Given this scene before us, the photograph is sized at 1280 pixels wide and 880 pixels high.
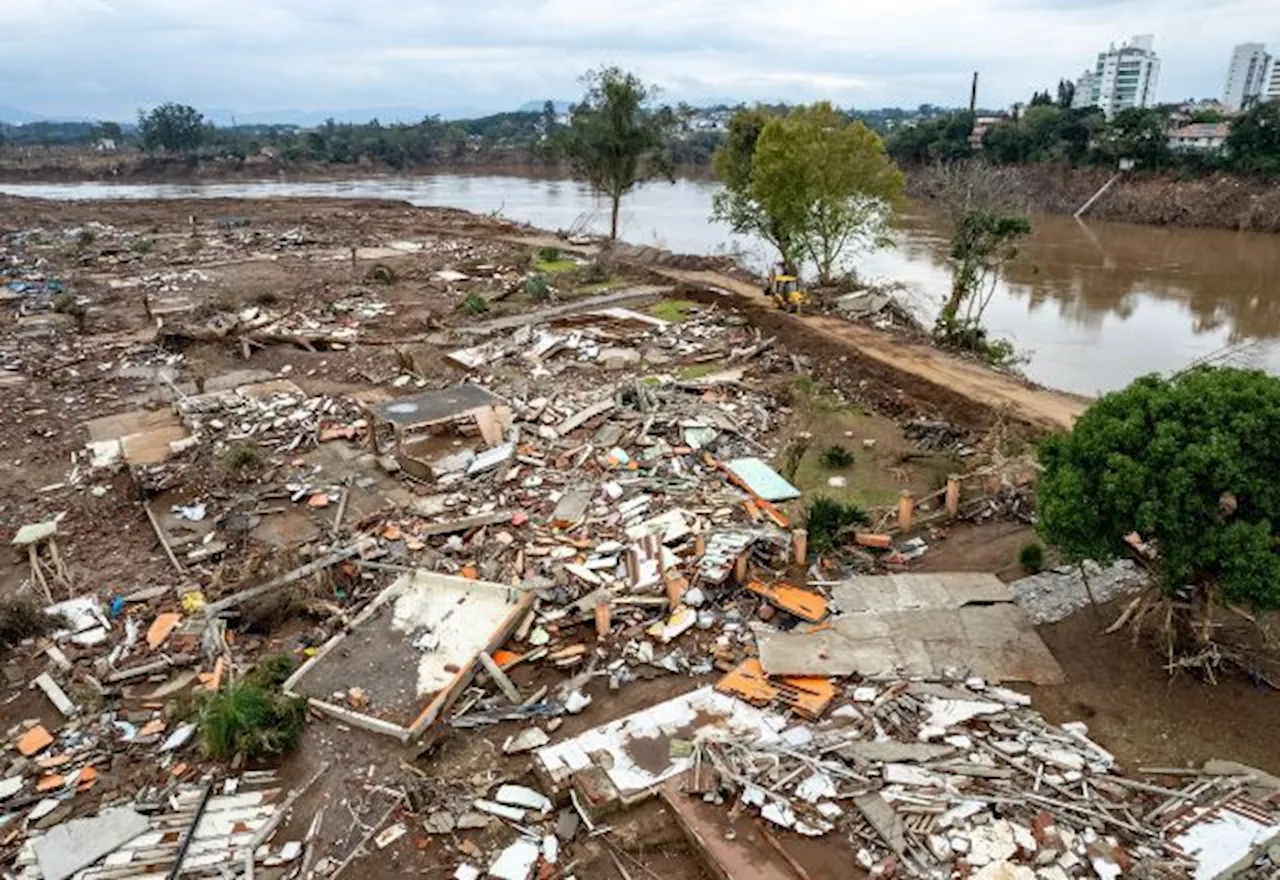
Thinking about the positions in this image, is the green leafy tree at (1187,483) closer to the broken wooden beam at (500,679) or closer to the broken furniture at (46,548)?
the broken wooden beam at (500,679)

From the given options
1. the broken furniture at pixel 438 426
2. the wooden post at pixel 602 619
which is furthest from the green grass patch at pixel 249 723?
the broken furniture at pixel 438 426

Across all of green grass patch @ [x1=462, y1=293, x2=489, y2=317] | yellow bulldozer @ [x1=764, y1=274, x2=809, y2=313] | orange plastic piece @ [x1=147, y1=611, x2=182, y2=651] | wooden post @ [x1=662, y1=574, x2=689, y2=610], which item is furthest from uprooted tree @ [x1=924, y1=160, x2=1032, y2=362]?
orange plastic piece @ [x1=147, y1=611, x2=182, y2=651]

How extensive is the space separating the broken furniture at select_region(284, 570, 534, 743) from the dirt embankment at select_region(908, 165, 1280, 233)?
116 feet

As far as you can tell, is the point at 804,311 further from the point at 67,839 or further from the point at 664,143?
the point at 67,839

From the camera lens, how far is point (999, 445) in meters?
11.6

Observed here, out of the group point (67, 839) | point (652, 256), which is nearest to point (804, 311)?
point (652, 256)

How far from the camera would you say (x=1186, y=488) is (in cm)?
644

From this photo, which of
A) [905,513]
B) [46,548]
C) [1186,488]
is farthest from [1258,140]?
[46,548]

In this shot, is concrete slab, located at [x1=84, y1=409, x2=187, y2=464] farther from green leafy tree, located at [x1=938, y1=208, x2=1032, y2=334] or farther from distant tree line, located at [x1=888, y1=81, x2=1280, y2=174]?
distant tree line, located at [x1=888, y1=81, x2=1280, y2=174]

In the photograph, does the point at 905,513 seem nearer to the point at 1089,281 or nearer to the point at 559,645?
the point at 559,645

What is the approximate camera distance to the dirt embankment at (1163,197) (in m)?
39.8

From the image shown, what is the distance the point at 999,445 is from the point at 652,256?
1761 cm

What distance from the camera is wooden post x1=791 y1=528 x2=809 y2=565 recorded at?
9117 millimetres

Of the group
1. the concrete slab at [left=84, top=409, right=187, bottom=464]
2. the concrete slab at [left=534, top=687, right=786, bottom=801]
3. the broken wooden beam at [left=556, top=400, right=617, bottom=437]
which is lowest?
the concrete slab at [left=534, top=687, right=786, bottom=801]
